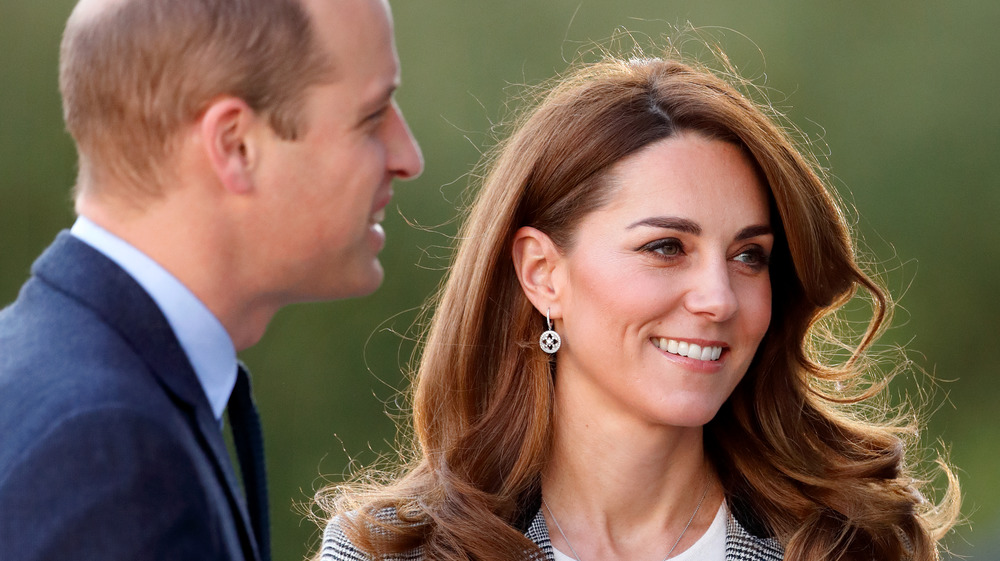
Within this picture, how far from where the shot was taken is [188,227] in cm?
165

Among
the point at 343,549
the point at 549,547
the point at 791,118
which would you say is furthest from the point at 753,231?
the point at 791,118

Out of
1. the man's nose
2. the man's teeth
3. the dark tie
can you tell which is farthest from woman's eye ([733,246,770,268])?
the dark tie

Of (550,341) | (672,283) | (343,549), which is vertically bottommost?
(343,549)

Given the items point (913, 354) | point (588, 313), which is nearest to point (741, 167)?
point (588, 313)

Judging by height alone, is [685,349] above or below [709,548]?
above

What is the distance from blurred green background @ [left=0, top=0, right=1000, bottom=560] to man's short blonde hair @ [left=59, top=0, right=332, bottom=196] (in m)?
7.36

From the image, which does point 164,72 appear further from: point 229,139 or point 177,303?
point 177,303

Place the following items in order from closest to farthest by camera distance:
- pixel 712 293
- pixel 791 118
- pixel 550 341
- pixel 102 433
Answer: pixel 102 433 < pixel 712 293 < pixel 550 341 < pixel 791 118

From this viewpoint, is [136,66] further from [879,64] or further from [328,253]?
[879,64]

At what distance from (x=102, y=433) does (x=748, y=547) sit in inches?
81.5

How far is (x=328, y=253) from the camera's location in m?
1.76

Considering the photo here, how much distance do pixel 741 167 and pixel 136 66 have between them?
185 centimetres

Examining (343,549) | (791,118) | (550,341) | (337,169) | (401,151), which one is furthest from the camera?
(791,118)

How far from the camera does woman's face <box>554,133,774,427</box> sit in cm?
293
